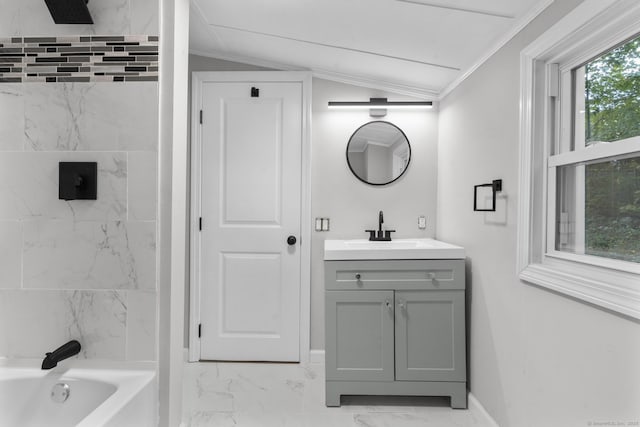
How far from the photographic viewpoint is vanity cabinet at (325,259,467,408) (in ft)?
7.10

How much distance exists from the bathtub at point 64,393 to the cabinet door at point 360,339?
1.09 meters

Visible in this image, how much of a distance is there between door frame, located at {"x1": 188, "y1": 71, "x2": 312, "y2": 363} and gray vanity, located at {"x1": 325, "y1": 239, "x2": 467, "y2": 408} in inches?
26.5

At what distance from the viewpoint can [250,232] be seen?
2840 mm

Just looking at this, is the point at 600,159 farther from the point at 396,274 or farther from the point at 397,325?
the point at 397,325

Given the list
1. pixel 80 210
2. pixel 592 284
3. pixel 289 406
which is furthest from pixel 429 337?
pixel 80 210

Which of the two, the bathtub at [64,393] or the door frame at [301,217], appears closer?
the bathtub at [64,393]

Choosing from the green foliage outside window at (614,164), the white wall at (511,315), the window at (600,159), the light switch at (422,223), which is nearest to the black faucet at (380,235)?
the light switch at (422,223)

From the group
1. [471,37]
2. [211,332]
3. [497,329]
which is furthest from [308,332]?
[471,37]

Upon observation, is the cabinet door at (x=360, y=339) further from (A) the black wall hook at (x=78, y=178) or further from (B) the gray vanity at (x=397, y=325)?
(A) the black wall hook at (x=78, y=178)

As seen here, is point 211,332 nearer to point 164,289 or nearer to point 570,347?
point 164,289

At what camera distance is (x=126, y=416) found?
1.16 m

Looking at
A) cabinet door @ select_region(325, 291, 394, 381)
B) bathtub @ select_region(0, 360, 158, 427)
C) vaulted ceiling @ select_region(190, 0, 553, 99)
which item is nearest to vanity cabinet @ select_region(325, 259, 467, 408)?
cabinet door @ select_region(325, 291, 394, 381)

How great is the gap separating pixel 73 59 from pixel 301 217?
1.79 metres

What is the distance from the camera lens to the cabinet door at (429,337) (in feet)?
7.10
